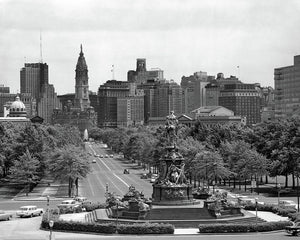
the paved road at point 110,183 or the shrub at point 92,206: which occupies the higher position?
the paved road at point 110,183

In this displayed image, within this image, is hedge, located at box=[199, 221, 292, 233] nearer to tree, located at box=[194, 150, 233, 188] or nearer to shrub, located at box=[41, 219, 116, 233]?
shrub, located at box=[41, 219, 116, 233]

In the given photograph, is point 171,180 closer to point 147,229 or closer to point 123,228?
point 147,229

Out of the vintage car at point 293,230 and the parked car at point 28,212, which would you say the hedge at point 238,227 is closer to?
the vintage car at point 293,230

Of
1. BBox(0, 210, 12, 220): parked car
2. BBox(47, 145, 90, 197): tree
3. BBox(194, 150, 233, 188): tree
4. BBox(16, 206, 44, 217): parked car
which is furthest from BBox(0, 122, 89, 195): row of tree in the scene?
BBox(0, 210, 12, 220): parked car

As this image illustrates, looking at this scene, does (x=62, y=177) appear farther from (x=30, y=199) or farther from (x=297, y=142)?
(x=297, y=142)

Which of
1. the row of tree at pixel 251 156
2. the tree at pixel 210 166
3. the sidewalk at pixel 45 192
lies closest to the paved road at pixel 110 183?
the sidewalk at pixel 45 192

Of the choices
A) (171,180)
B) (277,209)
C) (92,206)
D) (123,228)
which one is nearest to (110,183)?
(92,206)
